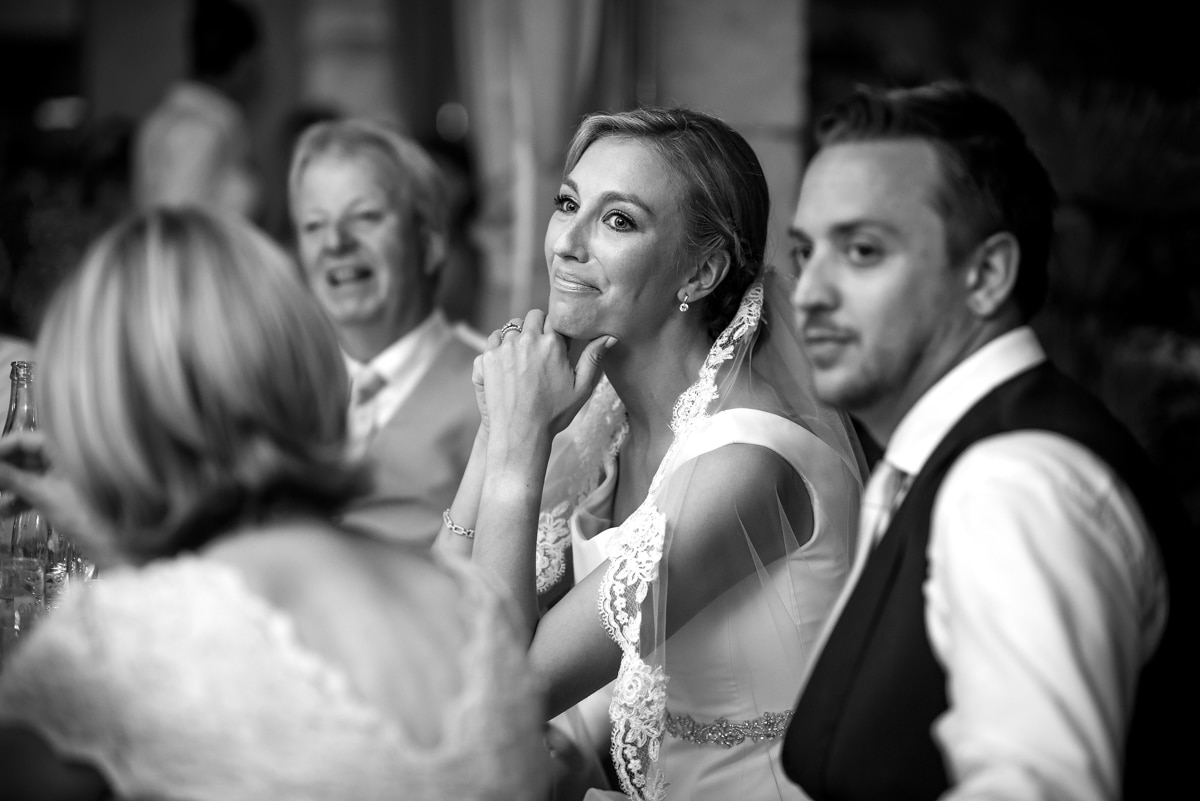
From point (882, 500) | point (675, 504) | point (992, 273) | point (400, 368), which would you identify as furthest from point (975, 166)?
point (400, 368)

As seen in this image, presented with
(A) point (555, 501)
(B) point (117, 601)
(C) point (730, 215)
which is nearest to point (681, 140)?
(C) point (730, 215)

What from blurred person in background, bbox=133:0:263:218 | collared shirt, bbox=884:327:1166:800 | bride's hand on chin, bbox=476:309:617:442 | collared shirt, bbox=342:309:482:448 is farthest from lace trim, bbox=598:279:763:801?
blurred person in background, bbox=133:0:263:218

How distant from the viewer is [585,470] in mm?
2717

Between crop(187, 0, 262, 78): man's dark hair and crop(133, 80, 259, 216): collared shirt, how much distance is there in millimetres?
165

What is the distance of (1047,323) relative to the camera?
15.4 ft

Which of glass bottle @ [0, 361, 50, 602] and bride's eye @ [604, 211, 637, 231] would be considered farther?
bride's eye @ [604, 211, 637, 231]

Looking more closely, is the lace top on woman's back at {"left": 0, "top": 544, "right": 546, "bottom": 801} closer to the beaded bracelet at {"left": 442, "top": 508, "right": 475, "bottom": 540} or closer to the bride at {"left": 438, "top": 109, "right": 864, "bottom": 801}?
the bride at {"left": 438, "top": 109, "right": 864, "bottom": 801}

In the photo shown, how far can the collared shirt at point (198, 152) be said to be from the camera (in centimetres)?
593

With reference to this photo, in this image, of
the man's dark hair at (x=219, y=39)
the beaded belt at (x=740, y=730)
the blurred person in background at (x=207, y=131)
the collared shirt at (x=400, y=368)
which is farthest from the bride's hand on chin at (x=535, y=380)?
the man's dark hair at (x=219, y=39)

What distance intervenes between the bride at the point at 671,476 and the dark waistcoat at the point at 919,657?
575 mm

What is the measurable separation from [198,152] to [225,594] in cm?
506

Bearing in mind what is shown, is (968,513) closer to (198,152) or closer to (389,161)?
(389,161)

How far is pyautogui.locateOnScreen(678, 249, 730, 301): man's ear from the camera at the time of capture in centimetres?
249

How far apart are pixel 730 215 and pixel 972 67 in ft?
9.30
